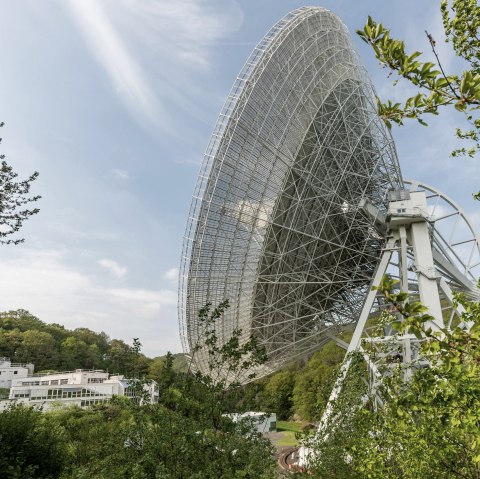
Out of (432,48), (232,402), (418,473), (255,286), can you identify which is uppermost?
(255,286)

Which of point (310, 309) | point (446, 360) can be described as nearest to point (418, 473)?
point (446, 360)

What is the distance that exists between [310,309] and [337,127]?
972 cm

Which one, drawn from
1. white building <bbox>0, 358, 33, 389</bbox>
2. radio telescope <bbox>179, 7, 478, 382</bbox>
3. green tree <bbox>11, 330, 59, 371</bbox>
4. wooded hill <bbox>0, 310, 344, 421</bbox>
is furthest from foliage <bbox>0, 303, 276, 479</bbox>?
green tree <bbox>11, 330, 59, 371</bbox>

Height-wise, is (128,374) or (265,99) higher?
(265,99)

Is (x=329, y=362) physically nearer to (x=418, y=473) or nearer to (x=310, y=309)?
(x=310, y=309)

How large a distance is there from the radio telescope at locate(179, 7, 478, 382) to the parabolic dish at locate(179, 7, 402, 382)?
0.16ft

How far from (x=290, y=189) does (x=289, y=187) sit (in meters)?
0.39

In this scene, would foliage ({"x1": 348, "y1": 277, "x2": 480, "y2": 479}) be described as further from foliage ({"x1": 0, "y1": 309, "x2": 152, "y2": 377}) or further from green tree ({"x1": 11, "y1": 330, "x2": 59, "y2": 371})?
green tree ({"x1": 11, "y1": 330, "x2": 59, "y2": 371})

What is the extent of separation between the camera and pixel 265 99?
1847cm

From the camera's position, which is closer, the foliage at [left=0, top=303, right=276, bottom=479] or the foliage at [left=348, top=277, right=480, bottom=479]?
the foliage at [left=348, top=277, right=480, bottom=479]

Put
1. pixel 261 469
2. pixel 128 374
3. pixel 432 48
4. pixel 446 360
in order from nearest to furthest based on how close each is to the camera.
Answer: pixel 432 48
pixel 446 360
pixel 261 469
pixel 128 374

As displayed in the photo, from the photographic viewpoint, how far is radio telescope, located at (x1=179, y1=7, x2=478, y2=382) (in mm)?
18516

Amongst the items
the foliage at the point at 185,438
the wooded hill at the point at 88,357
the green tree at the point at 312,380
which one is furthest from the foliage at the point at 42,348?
the foliage at the point at 185,438

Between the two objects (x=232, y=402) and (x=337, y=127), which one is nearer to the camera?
(x=232, y=402)
